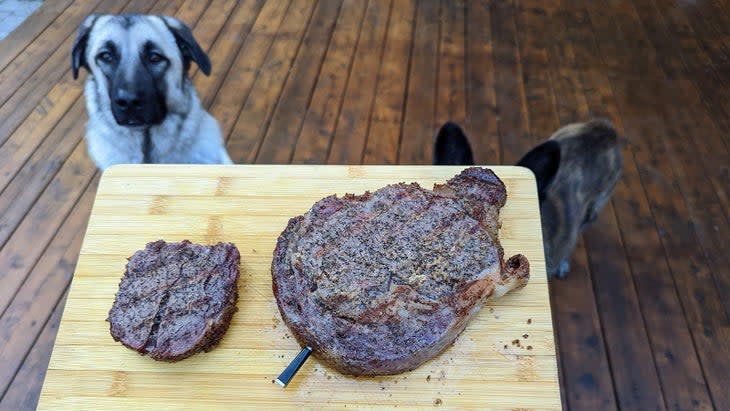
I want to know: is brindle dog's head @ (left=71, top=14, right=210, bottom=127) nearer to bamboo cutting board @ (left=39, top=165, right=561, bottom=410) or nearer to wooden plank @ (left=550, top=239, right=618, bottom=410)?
bamboo cutting board @ (left=39, top=165, right=561, bottom=410)

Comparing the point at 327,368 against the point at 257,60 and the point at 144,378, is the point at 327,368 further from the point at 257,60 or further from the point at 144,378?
the point at 257,60

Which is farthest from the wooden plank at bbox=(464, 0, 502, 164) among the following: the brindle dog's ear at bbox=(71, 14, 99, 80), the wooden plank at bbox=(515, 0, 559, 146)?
the brindle dog's ear at bbox=(71, 14, 99, 80)

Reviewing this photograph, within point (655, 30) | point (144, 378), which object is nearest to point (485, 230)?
point (144, 378)

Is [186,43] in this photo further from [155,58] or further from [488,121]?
[488,121]

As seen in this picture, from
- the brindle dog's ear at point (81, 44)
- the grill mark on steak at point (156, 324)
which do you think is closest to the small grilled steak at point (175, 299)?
the grill mark on steak at point (156, 324)

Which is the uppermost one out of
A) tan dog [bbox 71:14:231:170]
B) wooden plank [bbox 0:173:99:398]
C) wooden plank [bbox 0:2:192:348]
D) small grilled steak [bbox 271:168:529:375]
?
small grilled steak [bbox 271:168:529:375]

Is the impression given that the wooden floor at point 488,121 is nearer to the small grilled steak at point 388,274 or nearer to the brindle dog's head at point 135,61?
the brindle dog's head at point 135,61

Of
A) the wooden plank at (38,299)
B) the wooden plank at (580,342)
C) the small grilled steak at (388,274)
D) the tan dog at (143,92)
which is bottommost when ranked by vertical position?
the wooden plank at (580,342)
